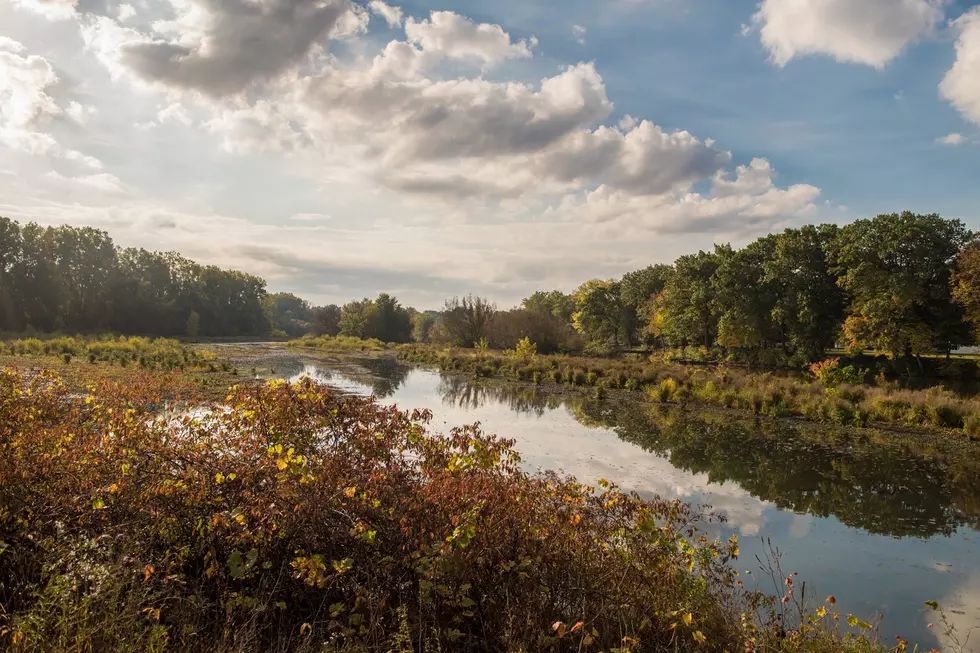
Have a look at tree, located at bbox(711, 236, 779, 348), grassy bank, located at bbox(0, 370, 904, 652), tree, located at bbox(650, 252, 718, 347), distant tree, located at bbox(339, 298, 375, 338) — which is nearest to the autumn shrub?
grassy bank, located at bbox(0, 370, 904, 652)

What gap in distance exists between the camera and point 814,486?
37.9 feet

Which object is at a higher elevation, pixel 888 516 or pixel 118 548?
pixel 118 548

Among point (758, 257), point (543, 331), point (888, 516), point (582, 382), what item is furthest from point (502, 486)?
point (543, 331)

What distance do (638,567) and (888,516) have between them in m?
7.98

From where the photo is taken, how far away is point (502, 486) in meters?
4.93

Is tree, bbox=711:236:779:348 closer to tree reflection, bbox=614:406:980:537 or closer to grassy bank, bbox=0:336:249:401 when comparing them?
tree reflection, bbox=614:406:980:537

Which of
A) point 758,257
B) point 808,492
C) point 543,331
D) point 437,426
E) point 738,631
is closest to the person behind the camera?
point 738,631

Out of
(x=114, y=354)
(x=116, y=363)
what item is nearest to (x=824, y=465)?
(x=116, y=363)

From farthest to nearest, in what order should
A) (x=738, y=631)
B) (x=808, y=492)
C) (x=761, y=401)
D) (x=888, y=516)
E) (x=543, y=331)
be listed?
(x=543, y=331)
(x=761, y=401)
(x=808, y=492)
(x=888, y=516)
(x=738, y=631)

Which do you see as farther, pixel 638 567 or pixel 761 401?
pixel 761 401

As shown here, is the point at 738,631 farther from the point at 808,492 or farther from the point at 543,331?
the point at 543,331

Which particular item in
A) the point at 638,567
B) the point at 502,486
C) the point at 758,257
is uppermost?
the point at 758,257

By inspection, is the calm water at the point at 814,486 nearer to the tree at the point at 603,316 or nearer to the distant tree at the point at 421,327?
the tree at the point at 603,316

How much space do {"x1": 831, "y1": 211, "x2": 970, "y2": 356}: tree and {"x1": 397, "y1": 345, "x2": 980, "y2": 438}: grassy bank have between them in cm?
645
